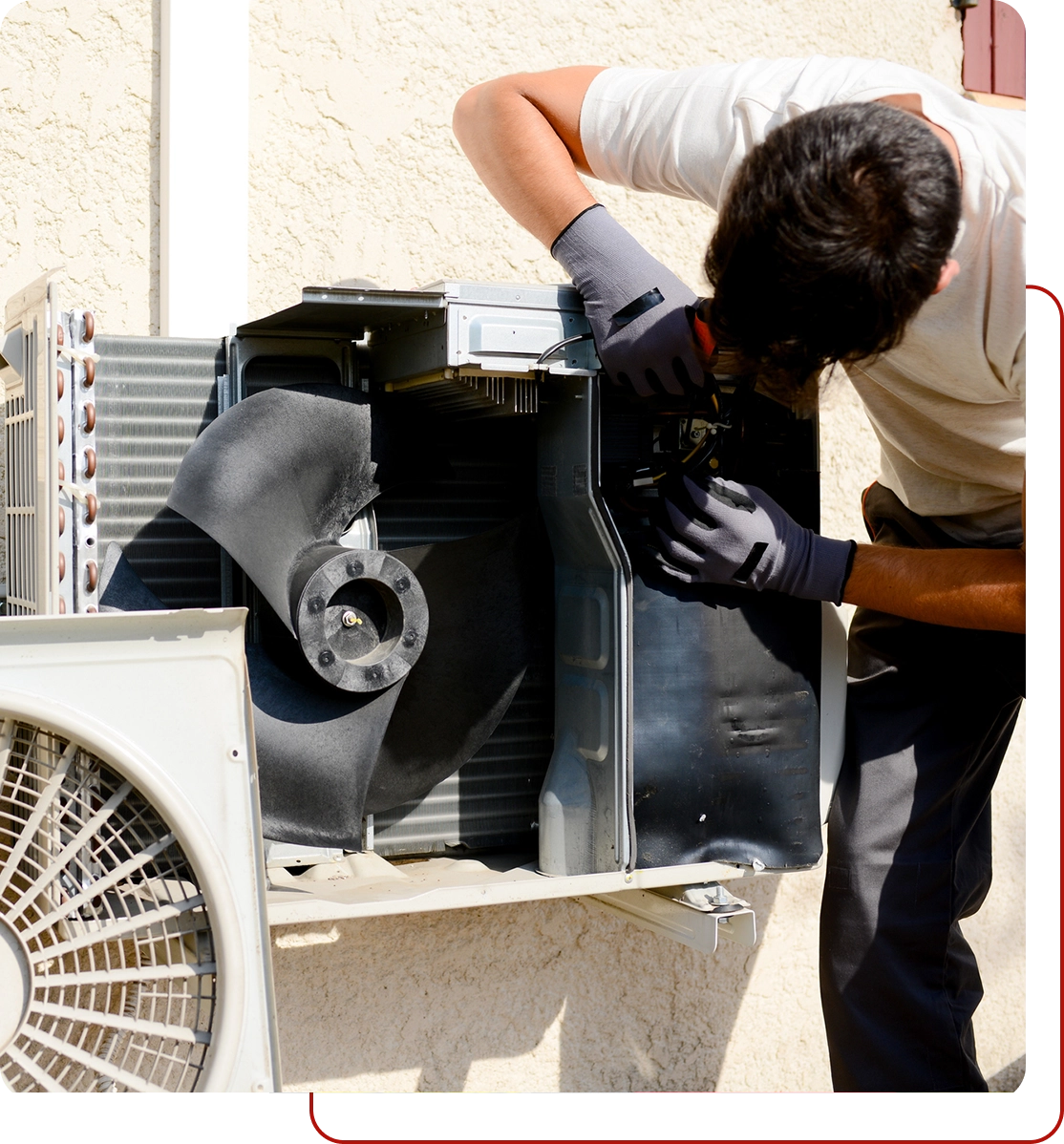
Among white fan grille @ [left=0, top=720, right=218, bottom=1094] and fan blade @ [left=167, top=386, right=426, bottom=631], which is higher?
fan blade @ [left=167, top=386, right=426, bottom=631]

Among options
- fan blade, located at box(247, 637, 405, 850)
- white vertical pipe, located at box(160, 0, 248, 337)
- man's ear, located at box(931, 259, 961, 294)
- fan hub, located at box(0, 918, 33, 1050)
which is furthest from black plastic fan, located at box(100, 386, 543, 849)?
man's ear, located at box(931, 259, 961, 294)

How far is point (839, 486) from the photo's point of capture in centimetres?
267

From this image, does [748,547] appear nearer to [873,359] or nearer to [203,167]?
[873,359]

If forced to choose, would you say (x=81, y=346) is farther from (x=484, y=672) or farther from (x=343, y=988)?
(x=343, y=988)

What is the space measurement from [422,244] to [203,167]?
1.43 ft

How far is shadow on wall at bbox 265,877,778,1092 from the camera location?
7.23ft

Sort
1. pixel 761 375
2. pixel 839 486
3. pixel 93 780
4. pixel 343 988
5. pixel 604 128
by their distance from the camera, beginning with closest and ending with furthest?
pixel 93 780
pixel 761 375
pixel 604 128
pixel 343 988
pixel 839 486

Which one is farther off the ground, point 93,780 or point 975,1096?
point 93,780

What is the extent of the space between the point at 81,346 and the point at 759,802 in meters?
1.18

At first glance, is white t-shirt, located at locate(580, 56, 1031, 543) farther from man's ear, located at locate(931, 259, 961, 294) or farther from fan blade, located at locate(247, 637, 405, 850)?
fan blade, located at locate(247, 637, 405, 850)

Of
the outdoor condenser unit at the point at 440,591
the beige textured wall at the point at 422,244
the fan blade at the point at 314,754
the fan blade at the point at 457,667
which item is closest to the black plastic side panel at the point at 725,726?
the outdoor condenser unit at the point at 440,591

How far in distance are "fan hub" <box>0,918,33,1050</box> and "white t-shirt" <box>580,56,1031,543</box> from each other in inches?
48.2

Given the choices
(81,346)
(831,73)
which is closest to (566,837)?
(81,346)

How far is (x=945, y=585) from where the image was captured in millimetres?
1707
